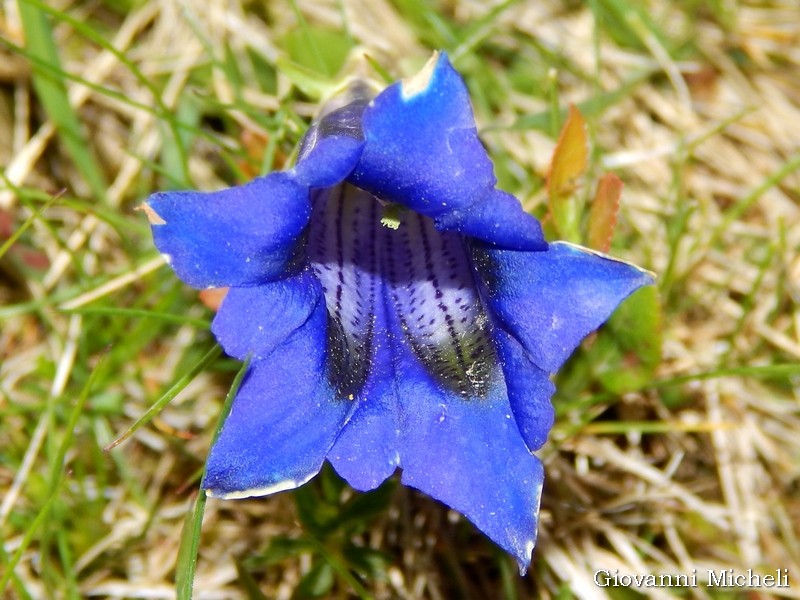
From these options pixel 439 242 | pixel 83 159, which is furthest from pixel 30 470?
pixel 439 242

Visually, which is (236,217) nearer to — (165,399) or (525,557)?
(165,399)

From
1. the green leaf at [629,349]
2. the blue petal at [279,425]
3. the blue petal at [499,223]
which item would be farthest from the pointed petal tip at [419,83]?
the green leaf at [629,349]

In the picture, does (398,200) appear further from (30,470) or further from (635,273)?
(30,470)

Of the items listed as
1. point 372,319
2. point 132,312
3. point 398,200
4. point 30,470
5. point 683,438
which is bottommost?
point 683,438

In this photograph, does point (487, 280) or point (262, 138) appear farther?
point (262, 138)

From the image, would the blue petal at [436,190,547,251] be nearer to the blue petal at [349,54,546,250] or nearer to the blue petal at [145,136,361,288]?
the blue petal at [349,54,546,250]

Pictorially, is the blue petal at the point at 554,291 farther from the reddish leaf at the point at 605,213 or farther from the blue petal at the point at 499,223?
the reddish leaf at the point at 605,213

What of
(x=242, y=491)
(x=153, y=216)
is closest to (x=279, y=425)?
(x=242, y=491)

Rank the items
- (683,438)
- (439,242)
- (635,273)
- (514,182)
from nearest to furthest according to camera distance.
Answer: (635,273)
(439,242)
(683,438)
(514,182)
